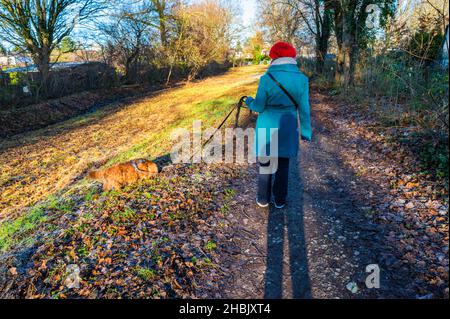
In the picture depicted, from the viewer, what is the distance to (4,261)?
372cm

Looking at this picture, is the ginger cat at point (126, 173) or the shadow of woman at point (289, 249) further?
the ginger cat at point (126, 173)

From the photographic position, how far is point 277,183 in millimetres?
3930

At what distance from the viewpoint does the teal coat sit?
3.32m

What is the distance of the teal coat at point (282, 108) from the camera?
3.32 meters

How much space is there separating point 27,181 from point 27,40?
1135 centimetres

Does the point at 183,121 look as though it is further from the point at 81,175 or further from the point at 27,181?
the point at 27,181

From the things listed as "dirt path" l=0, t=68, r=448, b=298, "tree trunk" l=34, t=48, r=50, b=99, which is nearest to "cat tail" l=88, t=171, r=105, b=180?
"dirt path" l=0, t=68, r=448, b=298

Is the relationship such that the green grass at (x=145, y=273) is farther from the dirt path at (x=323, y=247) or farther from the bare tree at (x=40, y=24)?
the bare tree at (x=40, y=24)

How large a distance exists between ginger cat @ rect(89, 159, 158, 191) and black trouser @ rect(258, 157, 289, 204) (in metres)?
2.58

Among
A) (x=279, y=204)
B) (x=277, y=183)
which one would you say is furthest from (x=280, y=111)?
(x=279, y=204)

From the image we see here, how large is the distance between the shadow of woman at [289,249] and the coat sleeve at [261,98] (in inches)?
61.3

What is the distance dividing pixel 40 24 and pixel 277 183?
54.1 ft

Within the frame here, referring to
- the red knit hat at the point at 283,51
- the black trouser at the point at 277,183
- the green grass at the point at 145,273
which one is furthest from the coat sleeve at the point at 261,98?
the green grass at the point at 145,273

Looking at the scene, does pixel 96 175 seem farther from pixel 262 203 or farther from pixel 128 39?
pixel 128 39
